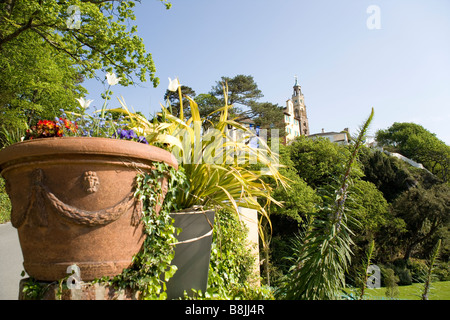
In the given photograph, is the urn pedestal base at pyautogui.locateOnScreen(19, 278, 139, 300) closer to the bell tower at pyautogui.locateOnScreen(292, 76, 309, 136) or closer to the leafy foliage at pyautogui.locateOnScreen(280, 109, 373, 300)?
the leafy foliage at pyautogui.locateOnScreen(280, 109, 373, 300)

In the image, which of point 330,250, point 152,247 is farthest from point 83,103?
point 330,250

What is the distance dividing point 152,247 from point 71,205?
19.0 inches

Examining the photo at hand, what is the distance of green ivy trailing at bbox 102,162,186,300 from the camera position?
5.06 ft

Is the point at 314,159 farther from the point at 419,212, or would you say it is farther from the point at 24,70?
the point at 24,70

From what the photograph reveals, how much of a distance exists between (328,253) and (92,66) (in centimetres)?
951

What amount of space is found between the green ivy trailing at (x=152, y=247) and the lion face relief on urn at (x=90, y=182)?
203 mm

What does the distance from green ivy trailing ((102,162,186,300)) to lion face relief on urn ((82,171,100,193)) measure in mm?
203

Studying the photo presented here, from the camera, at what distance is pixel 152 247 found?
1.65 metres

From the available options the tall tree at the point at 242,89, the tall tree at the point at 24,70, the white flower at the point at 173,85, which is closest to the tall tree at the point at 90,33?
the tall tree at the point at 24,70

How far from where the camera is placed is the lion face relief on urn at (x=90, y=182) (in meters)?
1.42

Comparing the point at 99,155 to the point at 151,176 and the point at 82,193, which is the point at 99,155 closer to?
the point at 82,193

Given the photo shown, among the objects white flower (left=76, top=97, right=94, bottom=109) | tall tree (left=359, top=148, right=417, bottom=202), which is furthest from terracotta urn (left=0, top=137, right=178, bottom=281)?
tall tree (left=359, top=148, right=417, bottom=202)

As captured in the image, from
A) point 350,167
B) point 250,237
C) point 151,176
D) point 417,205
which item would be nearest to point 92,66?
point 250,237

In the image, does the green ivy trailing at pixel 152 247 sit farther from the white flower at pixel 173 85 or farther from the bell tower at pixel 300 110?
the bell tower at pixel 300 110
